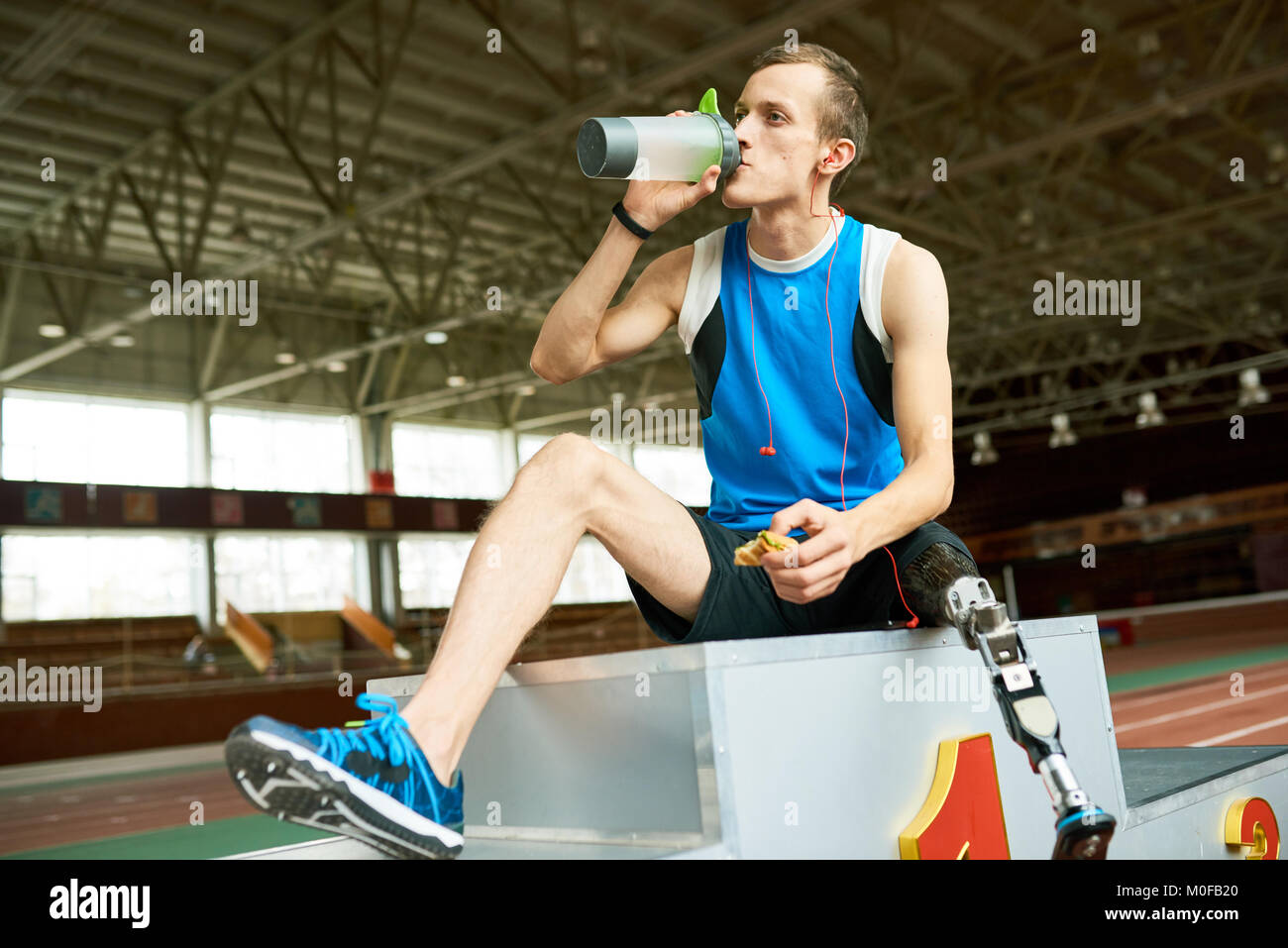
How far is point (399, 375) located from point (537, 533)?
16766 mm

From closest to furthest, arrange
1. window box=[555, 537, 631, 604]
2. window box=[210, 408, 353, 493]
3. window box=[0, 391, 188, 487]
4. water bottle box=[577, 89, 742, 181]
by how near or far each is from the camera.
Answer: water bottle box=[577, 89, 742, 181], window box=[0, 391, 188, 487], window box=[210, 408, 353, 493], window box=[555, 537, 631, 604]

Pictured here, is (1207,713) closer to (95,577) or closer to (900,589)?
(900,589)

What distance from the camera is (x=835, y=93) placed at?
1854 mm

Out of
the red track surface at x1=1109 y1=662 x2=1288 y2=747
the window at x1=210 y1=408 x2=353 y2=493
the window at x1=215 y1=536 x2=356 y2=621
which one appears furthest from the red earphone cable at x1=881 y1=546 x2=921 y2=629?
the window at x1=210 y1=408 x2=353 y2=493

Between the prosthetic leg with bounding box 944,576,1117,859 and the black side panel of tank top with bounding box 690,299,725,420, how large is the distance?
56 cm

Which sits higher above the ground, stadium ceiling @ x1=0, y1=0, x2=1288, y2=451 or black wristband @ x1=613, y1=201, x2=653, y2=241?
stadium ceiling @ x1=0, y1=0, x2=1288, y2=451

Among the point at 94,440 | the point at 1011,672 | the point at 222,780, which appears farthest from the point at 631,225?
the point at 94,440

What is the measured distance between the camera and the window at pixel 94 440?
14.1 metres

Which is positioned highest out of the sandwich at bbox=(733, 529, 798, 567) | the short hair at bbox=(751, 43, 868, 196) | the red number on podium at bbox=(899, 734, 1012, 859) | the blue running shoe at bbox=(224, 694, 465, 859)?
the short hair at bbox=(751, 43, 868, 196)

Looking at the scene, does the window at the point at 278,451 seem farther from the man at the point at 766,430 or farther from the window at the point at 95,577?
the man at the point at 766,430

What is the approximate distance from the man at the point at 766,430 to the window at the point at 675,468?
18.7 m

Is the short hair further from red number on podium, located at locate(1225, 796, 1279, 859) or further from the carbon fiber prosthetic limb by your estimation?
red number on podium, located at locate(1225, 796, 1279, 859)

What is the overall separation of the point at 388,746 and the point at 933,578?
0.81 metres

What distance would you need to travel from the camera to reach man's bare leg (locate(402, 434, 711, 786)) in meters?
1.36
